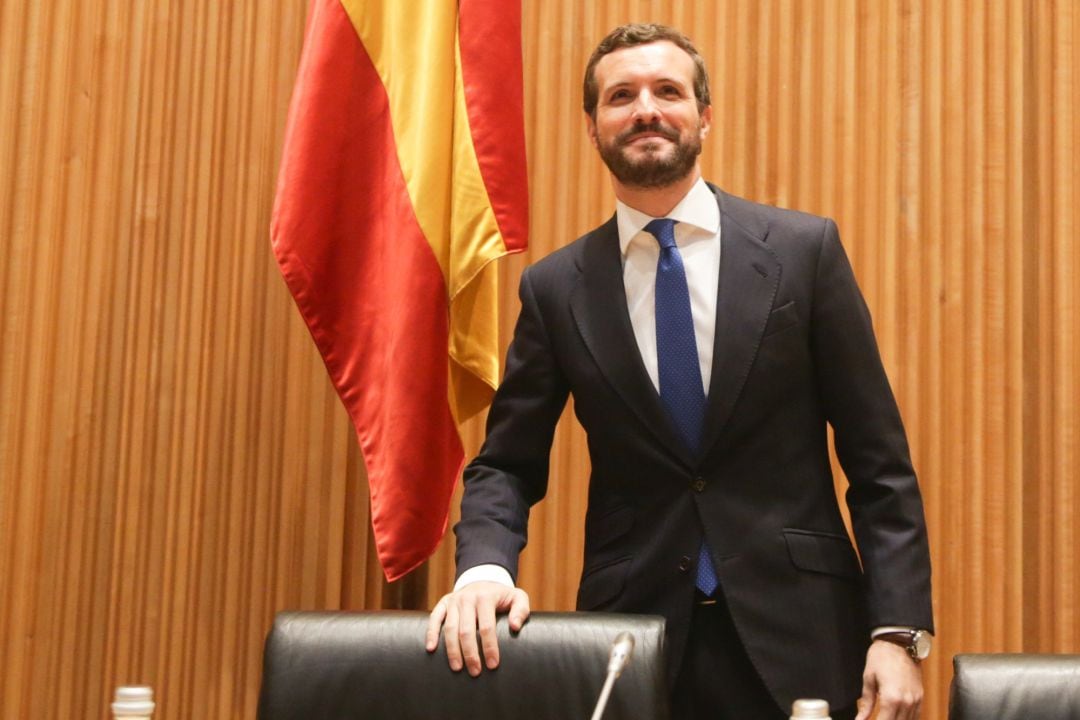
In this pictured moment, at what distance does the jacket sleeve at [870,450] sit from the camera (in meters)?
1.58

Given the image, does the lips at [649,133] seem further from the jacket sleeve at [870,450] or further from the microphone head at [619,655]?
the microphone head at [619,655]

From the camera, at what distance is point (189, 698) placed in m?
2.54

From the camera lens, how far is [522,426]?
1841mm

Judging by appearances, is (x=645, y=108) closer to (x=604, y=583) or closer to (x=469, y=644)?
(x=604, y=583)

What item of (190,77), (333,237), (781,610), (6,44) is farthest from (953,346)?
(6,44)

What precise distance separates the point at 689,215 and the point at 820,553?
529 mm

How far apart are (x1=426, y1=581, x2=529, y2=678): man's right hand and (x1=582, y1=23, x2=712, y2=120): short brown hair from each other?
0.80 meters

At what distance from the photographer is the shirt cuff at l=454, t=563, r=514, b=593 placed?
1592mm

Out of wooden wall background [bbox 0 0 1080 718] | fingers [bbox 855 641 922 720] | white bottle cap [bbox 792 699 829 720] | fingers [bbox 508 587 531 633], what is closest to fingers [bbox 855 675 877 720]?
→ fingers [bbox 855 641 922 720]

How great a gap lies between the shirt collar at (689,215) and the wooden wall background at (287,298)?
0.73 meters

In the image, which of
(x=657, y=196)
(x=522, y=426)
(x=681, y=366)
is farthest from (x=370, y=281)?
(x=681, y=366)

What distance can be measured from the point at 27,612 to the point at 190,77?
120 cm

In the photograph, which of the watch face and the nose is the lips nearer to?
the nose

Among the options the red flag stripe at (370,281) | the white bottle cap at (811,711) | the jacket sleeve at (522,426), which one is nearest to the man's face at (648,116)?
the jacket sleeve at (522,426)
